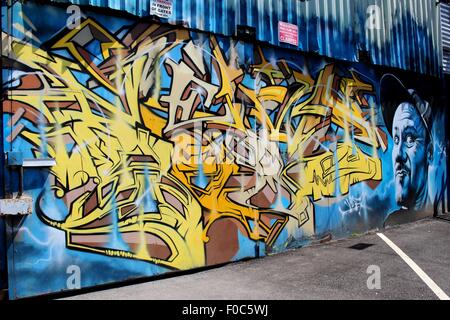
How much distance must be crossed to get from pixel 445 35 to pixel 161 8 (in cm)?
819

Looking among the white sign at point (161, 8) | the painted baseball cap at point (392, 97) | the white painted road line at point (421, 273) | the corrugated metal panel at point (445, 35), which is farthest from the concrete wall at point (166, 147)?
the corrugated metal panel at point (445, 35)

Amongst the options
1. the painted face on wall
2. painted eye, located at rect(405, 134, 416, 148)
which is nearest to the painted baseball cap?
the painted face on wall

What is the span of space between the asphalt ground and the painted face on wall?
221cm

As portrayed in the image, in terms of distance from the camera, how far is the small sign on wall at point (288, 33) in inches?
297

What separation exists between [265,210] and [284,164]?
2.79 ft

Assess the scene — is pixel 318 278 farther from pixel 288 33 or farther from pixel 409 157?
pixel 409 157

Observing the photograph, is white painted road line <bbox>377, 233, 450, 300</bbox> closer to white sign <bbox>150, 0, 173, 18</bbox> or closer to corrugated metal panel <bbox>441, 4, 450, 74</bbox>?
white sign <bbox>150, 0, 173, 18</bbox>

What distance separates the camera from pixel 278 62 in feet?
24.9

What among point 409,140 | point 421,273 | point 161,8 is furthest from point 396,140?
point 161,8

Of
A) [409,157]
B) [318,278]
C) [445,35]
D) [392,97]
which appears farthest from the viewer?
[445,35]

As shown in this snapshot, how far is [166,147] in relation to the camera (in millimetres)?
6145

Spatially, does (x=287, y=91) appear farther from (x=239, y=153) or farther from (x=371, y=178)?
(x=371, y=178)

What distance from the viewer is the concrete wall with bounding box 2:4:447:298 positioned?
5.17m
